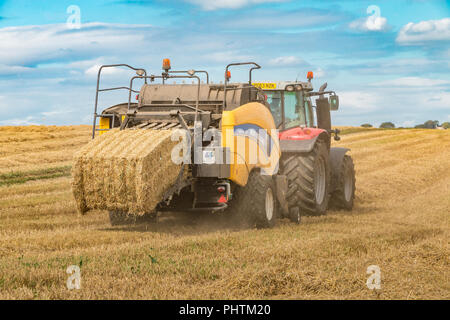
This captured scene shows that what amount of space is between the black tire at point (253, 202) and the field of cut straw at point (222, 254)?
0.25 meters

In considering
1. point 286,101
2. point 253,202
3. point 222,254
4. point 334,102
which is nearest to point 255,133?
point 253,202

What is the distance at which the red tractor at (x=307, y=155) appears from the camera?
976 cm

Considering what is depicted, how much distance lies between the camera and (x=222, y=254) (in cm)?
635

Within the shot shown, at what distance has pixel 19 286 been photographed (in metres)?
5.09

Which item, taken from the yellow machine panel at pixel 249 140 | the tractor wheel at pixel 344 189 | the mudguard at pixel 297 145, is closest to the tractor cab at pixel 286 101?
the mudguard at pixel 297 145

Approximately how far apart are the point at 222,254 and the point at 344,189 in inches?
221

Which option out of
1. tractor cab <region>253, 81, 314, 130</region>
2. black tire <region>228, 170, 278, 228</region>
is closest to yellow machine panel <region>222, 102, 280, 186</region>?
black tire <region>228, 170, 278, 228</region>

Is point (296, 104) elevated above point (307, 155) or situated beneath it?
elevated above

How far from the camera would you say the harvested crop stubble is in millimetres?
Result: 6992

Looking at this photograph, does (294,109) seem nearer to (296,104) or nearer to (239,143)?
(296,104)

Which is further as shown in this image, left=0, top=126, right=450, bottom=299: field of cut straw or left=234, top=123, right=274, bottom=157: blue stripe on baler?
left=234, top=123, right=274, bottom=157: blue stripe on baler

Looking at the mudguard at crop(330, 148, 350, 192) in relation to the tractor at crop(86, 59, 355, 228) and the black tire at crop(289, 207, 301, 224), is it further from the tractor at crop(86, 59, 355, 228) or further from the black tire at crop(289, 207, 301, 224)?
the black tire at crop(289, 207, 301, 224)

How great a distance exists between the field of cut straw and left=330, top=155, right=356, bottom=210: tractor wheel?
445 millimetres

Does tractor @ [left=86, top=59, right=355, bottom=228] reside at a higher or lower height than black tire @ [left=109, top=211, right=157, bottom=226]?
higher
